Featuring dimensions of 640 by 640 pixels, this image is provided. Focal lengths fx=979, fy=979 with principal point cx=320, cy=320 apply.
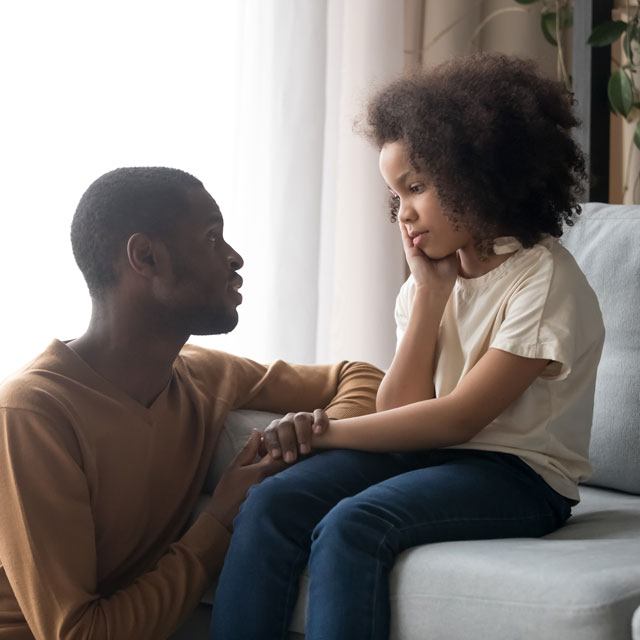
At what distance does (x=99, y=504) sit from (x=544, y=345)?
1.96ft

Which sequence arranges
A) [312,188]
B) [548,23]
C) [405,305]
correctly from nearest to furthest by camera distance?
[405,305] → [312,188] → [548,23]

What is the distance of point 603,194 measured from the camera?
2.28 meters

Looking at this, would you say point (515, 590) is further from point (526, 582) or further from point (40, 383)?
point (40, 383)

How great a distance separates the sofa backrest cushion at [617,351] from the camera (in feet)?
5.17

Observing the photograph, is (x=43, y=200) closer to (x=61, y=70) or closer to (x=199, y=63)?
(x=61, y=70)

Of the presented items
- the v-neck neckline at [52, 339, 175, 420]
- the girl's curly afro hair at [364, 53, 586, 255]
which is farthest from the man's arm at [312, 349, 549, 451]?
the v-neck neckline at [52, 339, 175, 420]

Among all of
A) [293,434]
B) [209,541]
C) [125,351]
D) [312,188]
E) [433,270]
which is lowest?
[209,541]

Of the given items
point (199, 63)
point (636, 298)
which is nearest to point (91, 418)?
point (636, 298)

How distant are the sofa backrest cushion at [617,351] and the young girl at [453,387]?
0.26m

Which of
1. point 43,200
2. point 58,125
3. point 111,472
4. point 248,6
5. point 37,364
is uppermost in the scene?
point 248,6

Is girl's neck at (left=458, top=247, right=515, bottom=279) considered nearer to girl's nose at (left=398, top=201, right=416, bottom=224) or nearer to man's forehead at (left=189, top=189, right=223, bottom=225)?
girl's nose at (left=398, top=201, right=416, bottom=224)

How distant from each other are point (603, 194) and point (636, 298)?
72cm

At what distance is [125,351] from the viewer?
1.30 metres

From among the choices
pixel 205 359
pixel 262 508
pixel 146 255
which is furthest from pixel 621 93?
pixel 262 508
